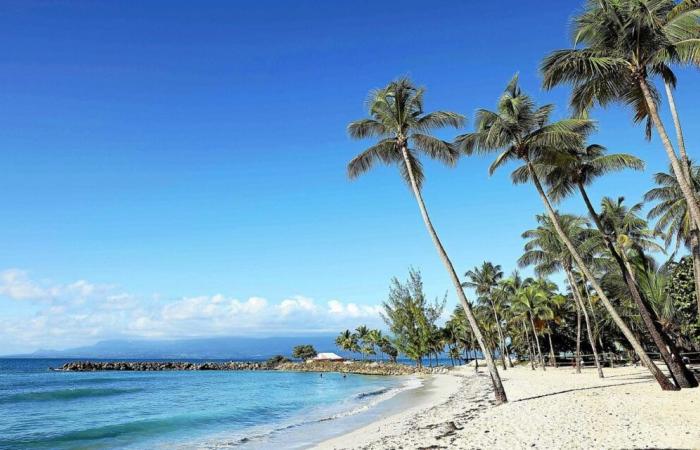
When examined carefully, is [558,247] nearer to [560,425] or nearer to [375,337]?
[560,425]

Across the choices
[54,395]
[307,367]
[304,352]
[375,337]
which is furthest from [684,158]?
[304,352]

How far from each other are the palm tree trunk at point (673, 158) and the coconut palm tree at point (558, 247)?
16.3 m

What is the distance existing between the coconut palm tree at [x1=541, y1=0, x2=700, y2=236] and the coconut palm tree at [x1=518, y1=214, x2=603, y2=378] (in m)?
15.1

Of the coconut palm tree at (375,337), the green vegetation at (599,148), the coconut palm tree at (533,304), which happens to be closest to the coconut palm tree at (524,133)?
the green vegetation at (599,148)

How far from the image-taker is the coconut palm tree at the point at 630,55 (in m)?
12.9

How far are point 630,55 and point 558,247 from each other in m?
21.9

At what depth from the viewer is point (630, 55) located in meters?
14.1

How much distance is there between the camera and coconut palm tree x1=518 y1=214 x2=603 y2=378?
31.3 meters

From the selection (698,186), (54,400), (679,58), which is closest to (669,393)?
(679,58)

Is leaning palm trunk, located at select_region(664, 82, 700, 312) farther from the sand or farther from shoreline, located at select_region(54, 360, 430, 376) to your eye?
shoreline, located at select_region(54, 360, 430, 376)

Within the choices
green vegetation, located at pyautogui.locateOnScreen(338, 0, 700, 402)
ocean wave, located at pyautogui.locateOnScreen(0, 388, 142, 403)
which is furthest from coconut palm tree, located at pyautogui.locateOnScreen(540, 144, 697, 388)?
ocean wave, located at pyautogui.locateOnScreen(0, 388, 142, 403)

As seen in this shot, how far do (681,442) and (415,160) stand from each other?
48.9ft

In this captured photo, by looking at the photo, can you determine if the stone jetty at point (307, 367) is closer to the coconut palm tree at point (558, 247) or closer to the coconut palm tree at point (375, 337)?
the coconut palm tree at point (375, 337)

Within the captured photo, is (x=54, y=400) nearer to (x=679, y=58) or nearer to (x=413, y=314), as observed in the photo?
(x=413, y=314)
